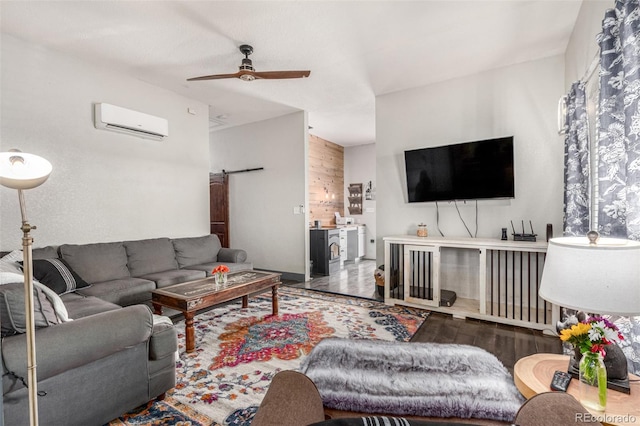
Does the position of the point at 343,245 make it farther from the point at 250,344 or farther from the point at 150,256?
the point at 250,344

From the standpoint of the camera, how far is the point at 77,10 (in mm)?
2523

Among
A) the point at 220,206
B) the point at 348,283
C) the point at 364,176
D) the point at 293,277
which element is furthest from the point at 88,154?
the point at 364,176

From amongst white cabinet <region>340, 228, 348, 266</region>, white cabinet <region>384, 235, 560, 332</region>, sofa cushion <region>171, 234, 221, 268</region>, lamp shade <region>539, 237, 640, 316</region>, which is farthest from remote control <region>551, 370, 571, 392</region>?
white cabinet <region>340, 228, 348, 266</region>

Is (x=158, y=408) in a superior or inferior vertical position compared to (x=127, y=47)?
inferior

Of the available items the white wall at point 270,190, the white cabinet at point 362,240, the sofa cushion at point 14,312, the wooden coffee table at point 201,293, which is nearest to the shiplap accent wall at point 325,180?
the white cabinet at point 362,240

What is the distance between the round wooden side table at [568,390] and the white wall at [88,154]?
4.22 m

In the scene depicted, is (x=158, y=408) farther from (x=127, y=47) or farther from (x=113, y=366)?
(x=127, y=47)

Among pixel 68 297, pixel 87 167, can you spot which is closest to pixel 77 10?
pixel 87 167

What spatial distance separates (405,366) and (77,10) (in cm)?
369

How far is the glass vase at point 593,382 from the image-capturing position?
40.1 inches

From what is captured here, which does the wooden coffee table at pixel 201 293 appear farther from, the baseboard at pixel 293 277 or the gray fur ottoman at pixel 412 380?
the baseboard at pixel 293 277

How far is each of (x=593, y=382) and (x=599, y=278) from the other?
383 mm

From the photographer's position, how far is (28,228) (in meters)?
1.04

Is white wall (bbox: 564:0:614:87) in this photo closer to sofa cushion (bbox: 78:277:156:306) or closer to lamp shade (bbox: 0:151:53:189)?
lamp shade (bbox: 0:151:53:189)
